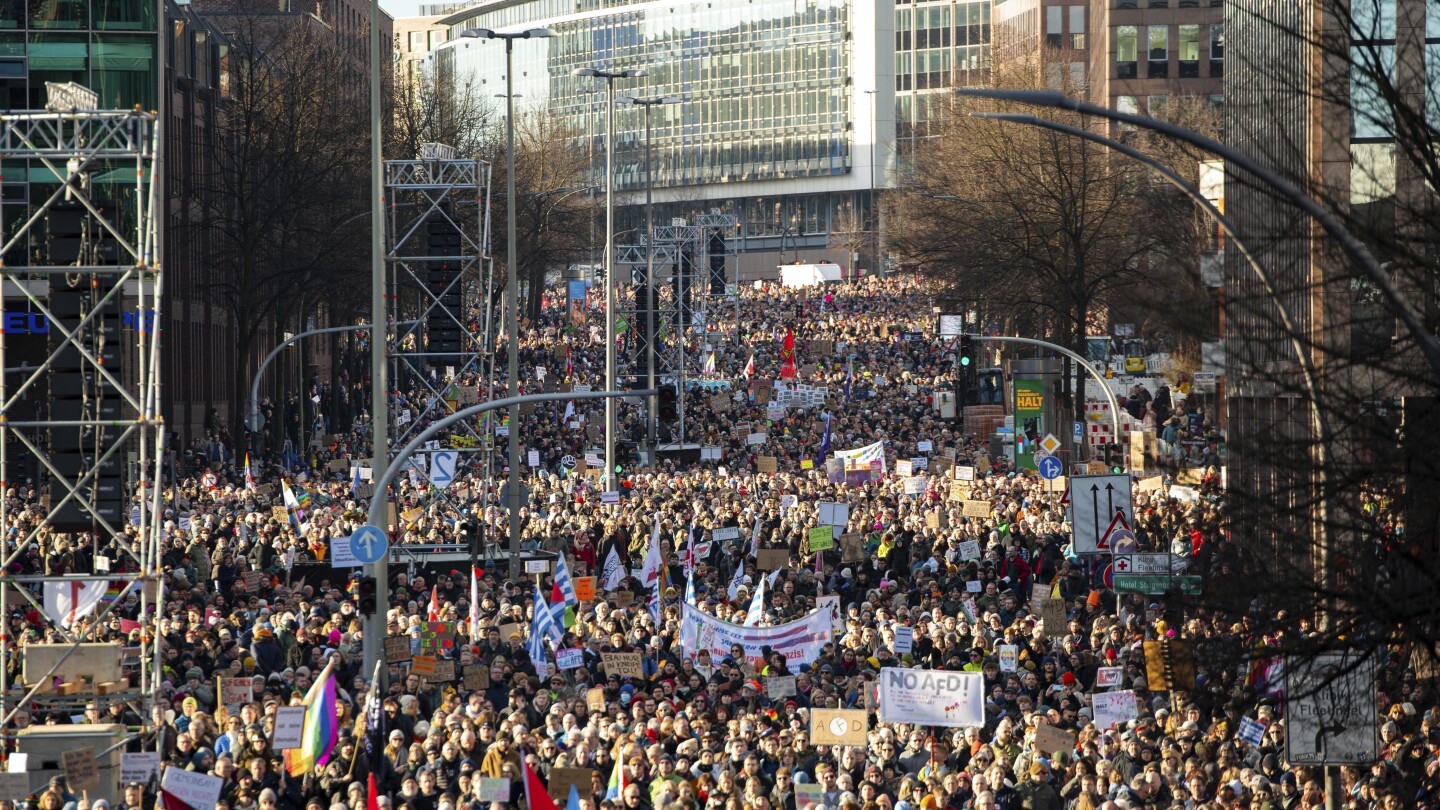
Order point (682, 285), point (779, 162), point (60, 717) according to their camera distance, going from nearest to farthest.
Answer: point (60, 717), point (682, 285), point (779, 162)

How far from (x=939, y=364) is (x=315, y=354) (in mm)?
28994

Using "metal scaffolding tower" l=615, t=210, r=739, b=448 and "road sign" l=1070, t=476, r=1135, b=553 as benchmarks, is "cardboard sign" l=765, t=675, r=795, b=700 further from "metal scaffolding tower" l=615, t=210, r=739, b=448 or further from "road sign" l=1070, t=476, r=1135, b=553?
"metal scaffolding tower" l=615, t=210, r=739, b=448

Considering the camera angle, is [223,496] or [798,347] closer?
[223,496]

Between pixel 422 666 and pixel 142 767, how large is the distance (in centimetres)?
428

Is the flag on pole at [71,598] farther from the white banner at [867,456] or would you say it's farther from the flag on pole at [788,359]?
the flag on pole at [788,359]

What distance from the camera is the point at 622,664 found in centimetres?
2108

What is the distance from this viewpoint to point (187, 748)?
57.6 ft

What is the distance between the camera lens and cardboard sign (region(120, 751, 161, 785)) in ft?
54.7

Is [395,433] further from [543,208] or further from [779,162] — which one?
[779,162]

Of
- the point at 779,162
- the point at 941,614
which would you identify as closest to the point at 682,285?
the point at 941,614

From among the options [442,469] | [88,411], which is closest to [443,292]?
[442,469]

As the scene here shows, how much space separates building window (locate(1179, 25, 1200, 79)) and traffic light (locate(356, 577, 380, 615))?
78.0m

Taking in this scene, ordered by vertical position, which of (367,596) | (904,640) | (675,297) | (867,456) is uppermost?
(675,297)

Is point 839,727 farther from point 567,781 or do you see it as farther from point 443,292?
point 443,292
